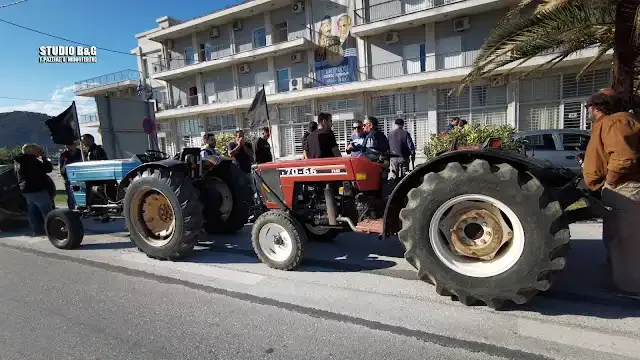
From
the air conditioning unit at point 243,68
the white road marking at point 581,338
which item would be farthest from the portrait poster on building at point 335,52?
the white road marking at point 581,338

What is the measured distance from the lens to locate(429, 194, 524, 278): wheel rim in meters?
2.87

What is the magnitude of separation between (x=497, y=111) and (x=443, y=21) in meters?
5.43

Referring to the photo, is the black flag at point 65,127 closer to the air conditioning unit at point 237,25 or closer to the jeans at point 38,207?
the jeans at point 38,207

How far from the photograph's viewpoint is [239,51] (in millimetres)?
26609

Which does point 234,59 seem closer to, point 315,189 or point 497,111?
point 497,111

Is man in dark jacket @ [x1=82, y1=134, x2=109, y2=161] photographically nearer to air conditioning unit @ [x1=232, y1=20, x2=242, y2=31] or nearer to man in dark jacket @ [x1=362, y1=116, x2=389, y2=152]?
man in dark jacket @ [x1=362, y1=116, x2=389, y2=152]

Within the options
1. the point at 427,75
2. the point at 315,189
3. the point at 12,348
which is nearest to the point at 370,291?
the point at 315,189

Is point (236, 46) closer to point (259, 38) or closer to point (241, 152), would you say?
point (259, 38)

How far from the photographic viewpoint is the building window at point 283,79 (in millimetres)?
24828

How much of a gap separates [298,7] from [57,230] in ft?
71.6

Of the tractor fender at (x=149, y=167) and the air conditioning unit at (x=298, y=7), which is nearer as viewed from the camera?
the tractor fender at (x=149, y=167)

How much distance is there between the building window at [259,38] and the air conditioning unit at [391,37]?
911 cm

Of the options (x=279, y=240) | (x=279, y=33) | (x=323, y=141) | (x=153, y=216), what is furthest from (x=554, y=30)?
(x=279, y=33)

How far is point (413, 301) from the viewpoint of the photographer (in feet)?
10.3
